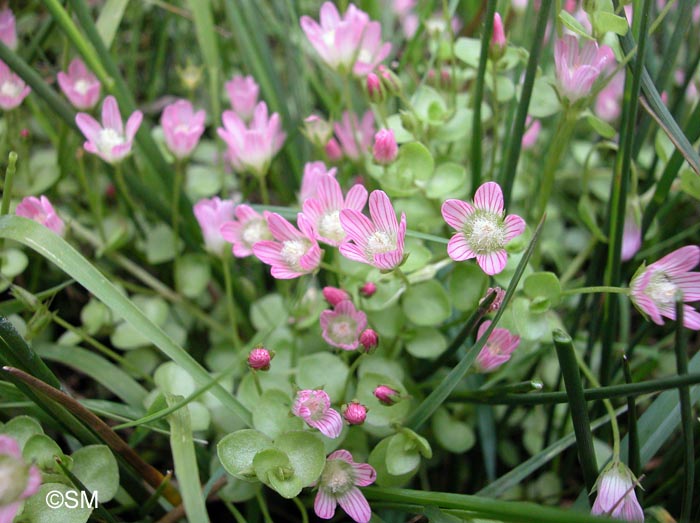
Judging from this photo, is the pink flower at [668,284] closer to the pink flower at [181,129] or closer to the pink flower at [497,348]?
the pink flower at [497,348]

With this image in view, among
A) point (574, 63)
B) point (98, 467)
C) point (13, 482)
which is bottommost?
point (98, 467)

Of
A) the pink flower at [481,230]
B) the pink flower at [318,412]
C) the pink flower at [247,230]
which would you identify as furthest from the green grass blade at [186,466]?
the pink flower at [481,230]

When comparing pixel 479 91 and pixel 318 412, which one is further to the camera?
pixel 479 91

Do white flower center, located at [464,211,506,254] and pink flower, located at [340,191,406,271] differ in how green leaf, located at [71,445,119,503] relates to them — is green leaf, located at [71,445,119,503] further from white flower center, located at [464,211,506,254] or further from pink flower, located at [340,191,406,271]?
white flower center, located at [464,211,506,254]

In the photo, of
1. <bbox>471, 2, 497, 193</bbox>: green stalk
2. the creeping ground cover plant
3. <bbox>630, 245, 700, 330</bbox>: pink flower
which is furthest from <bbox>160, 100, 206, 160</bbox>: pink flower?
<bbox>630, 245, 700, 330</bbox>: pink flower

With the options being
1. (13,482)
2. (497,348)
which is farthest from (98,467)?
(497,348)

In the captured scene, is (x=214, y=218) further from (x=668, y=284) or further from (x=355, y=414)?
(x=668, y=284)
